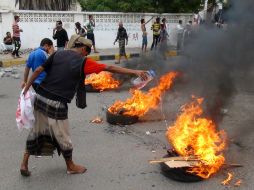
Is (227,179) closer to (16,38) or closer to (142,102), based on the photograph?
(142,102)

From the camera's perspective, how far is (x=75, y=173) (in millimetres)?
5281

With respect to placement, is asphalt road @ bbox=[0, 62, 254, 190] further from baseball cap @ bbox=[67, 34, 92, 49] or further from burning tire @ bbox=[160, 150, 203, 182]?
baseball cap @ bbox=[67, 34, 92, 49]

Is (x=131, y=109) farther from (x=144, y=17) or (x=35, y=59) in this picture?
(x=144, y=17)

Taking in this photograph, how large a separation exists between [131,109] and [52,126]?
2.88m

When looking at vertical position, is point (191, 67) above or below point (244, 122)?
above

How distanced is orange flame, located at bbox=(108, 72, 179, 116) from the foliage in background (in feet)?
48.3

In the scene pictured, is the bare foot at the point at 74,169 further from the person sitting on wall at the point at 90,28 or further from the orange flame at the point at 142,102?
the person sitting on wall at the point at 90,28

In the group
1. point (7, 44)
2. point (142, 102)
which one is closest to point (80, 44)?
point (142, 102)

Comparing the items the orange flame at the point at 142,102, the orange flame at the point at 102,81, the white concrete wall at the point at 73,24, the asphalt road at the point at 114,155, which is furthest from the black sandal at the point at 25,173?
the white concrete wall at the point at 73,24

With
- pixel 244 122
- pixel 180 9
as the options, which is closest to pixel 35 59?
pixel 244 122

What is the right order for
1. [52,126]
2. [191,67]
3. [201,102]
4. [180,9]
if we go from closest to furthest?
[52,126]
[201,102]
[191,67]
[180,9]

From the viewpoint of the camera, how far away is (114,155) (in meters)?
5.98

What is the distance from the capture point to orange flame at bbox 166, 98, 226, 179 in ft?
16.5

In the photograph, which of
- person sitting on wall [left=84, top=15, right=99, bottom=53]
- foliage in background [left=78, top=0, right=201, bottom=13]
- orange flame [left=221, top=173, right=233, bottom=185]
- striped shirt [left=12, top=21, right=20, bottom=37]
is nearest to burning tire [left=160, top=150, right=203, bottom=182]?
orange flame [left=221, top=173, right=233, bottom=185]
